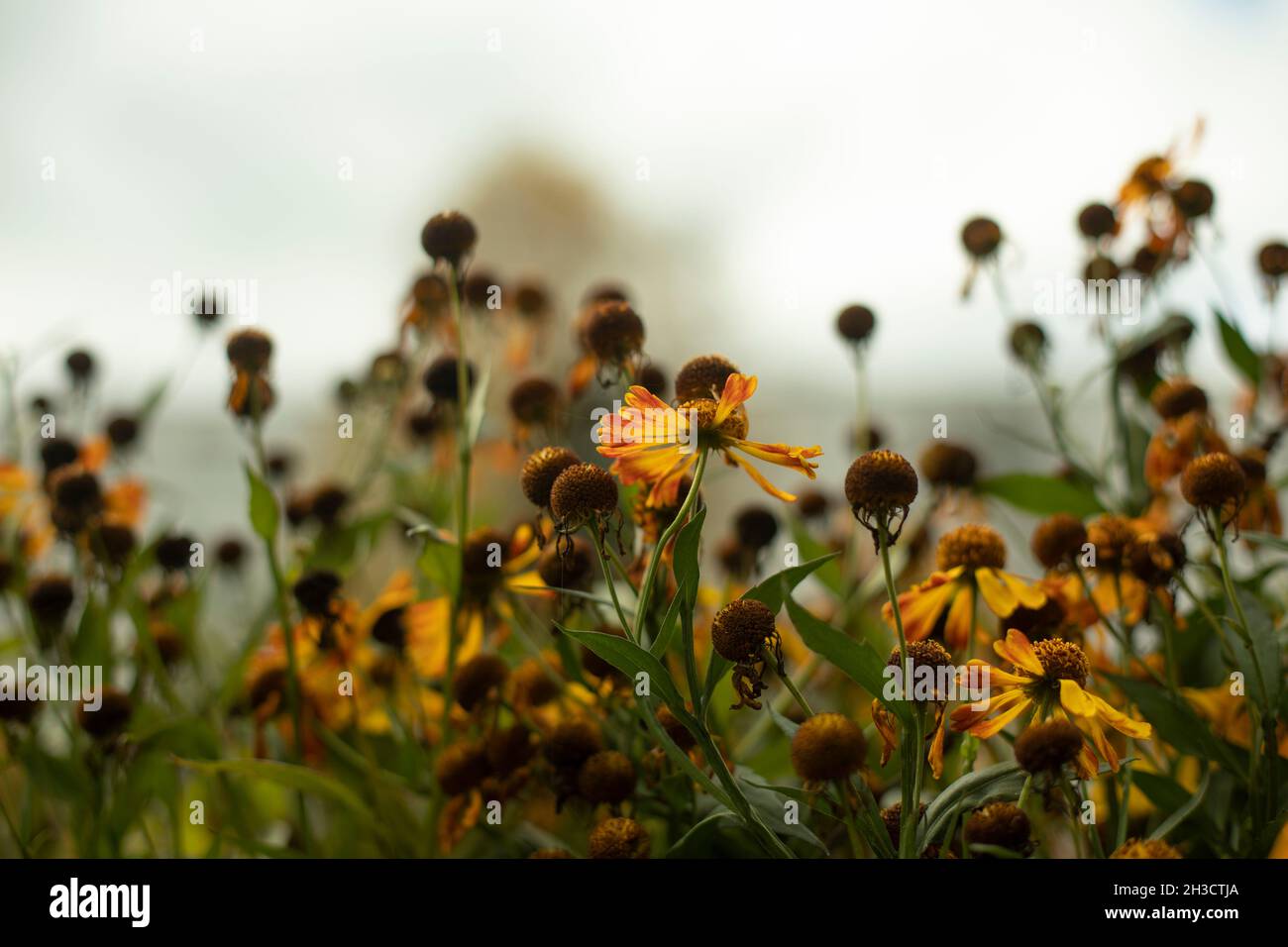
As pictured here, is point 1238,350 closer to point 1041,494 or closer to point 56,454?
point 1041,494

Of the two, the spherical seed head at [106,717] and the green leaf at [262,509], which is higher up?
the green leaf at [262,509]

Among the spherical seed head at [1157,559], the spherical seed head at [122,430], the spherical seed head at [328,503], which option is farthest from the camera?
the spherical seed head at [122,430]

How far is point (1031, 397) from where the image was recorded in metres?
0.70

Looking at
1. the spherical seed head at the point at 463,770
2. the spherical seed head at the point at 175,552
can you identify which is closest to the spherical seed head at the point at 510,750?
the spherical seed head at the point at 463,770

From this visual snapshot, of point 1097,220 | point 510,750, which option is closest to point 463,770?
point 510,750

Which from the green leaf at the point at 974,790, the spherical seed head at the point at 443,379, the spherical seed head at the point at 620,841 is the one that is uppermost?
the spherical seed head at the point at 443,379

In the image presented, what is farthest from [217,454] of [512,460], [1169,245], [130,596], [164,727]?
[1169,245]

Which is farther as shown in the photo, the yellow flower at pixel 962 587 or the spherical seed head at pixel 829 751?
the yellow flower at pixel 962 587

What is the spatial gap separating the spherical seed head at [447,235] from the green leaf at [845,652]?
0.25m

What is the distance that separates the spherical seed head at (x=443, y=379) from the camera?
598mm

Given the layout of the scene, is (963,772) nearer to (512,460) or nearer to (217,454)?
(512,460)

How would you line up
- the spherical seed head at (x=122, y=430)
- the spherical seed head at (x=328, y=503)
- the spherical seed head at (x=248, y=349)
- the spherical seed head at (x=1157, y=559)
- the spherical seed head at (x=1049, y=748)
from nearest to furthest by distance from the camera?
the spherical seed head at (x=1049, y=748)
the spherical seed head at (x=1157, y=559)
the spherical seed head at (x=248, y=349)
the spherical seed head at (x=328, y=503)
the spherical seed head at (x=122, y=430)

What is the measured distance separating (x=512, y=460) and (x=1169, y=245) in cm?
51

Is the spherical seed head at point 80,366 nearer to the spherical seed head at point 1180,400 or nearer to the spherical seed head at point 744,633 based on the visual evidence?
the spherical seed head at point 744,633
